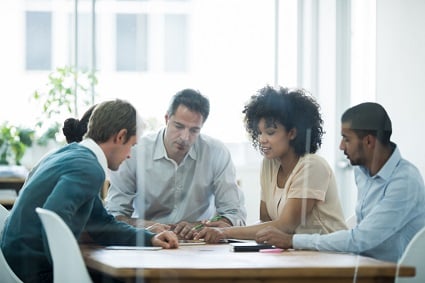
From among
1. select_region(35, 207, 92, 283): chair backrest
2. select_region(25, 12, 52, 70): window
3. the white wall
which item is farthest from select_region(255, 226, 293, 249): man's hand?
select_region(25, 12, 52, 70): window

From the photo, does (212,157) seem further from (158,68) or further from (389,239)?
(389,239)

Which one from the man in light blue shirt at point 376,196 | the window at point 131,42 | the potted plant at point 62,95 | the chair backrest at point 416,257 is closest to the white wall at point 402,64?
the man in light blue shirt at point 376,196

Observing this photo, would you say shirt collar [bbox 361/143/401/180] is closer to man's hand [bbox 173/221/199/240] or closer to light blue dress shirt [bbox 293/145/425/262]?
light blue dress shirt [bbox 293/145/425/262]

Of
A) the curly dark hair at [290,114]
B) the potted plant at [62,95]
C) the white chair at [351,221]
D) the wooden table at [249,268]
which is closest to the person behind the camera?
the wooden table at [249,268]

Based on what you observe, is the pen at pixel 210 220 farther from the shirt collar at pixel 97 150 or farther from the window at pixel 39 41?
the window at pixel 39 41

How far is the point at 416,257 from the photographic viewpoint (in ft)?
7.88

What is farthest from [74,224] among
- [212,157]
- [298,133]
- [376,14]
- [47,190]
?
[376,14]

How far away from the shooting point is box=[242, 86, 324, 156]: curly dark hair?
276 centimetres

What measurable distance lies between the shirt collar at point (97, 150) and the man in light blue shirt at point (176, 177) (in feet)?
0.28

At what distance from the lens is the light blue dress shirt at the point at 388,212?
2.53 metres

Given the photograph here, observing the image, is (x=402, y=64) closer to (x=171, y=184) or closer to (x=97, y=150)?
(x=171, y=184)

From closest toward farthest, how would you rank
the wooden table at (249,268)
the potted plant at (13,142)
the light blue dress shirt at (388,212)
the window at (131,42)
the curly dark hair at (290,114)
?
the wooden table at (249,268)
the light blue dress shirt at (388,212)
the curly dark hair at (290,114)
the window at (131,42)
the potted plant at (13,142)

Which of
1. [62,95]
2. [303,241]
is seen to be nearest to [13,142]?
[62,95]

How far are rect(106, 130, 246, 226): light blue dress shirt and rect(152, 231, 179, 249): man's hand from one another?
0.11 m
